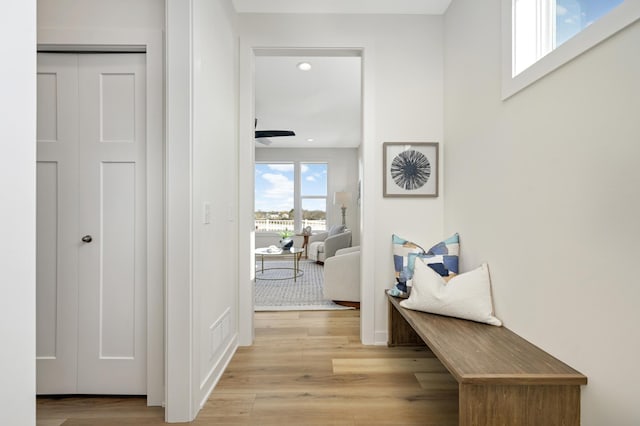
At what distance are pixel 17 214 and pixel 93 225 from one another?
132cm

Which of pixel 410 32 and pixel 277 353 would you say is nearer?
pixel 277 353

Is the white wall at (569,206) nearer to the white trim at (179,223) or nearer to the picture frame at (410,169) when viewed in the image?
the picture frame at (410,169)

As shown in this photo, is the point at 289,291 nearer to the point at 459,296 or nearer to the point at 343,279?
the point at 343,279

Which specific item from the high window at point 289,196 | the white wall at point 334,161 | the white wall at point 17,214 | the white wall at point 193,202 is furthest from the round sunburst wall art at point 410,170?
the high window at point 289,196

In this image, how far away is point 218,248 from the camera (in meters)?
2.20

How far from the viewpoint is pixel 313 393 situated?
1938 mm

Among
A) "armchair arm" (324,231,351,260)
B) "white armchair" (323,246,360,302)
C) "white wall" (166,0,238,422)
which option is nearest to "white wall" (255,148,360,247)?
"armchair arm" (324,231,351,260)

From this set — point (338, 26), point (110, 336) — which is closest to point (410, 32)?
point (338, 26)

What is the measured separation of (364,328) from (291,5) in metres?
2.66

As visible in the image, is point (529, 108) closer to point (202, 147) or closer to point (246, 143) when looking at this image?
point (202, 147)

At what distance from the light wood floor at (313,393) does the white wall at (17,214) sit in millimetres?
1196

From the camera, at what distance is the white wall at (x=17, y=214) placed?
0.69 meters

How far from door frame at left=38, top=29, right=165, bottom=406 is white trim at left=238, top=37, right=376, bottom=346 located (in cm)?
88

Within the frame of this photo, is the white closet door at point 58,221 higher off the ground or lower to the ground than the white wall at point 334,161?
lower
